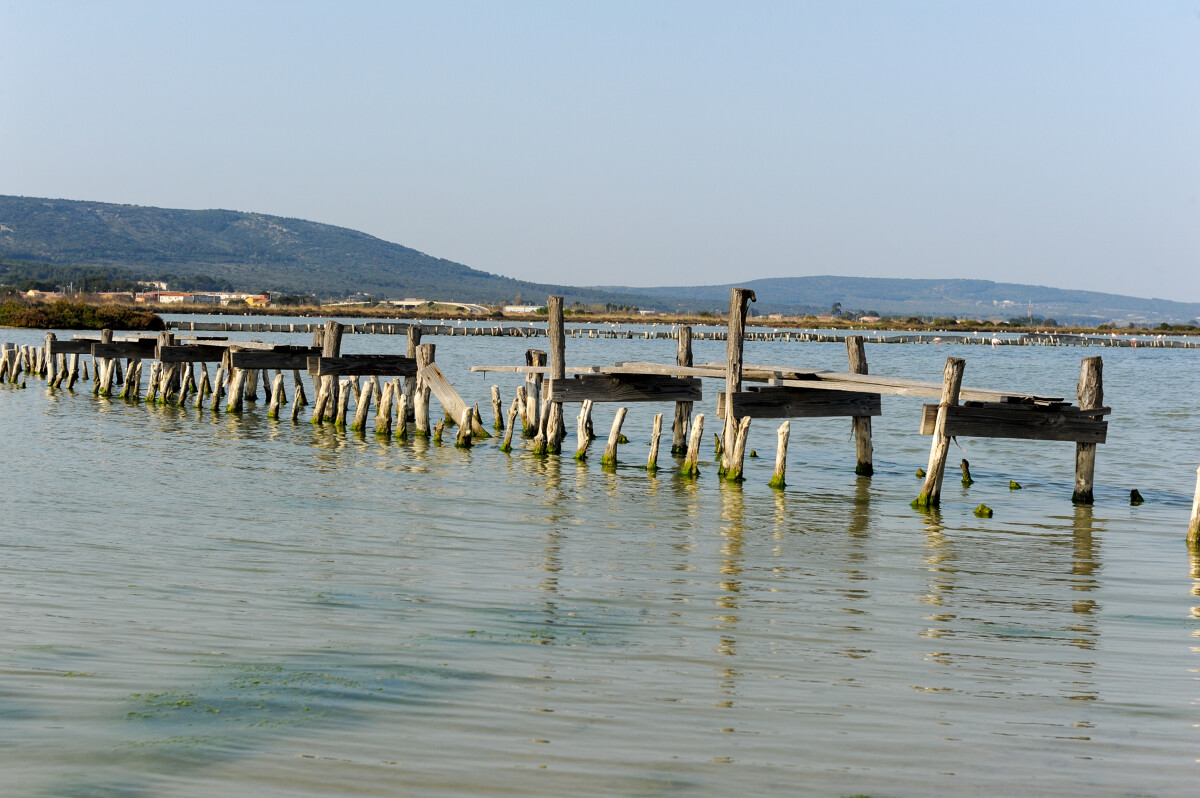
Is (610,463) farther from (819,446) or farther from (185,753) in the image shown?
(185,753)

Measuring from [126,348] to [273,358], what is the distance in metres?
6.51

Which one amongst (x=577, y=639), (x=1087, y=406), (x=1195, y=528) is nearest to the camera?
(x=577, y=639)

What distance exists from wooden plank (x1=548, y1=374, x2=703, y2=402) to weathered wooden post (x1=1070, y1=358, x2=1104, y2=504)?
5.94m

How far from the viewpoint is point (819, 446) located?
75.8 feet

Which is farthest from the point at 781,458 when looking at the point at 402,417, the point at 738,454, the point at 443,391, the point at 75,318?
the point at 75,318

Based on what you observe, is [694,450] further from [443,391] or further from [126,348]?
[126,348]

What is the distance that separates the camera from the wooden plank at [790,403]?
16.6 meters

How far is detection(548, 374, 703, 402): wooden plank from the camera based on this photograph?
18.5 meters

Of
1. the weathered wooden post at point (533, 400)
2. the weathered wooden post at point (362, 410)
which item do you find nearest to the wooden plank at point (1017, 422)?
the weathered wooden post at point (533, 400)

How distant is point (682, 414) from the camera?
21.0 m

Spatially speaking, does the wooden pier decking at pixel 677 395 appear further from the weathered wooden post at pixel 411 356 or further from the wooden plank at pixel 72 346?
the wooden plank at pixel 72 346

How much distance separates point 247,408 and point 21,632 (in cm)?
2139

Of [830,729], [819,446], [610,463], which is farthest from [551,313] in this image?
[830,729]

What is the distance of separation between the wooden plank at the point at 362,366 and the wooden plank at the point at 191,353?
6077 millimetres
